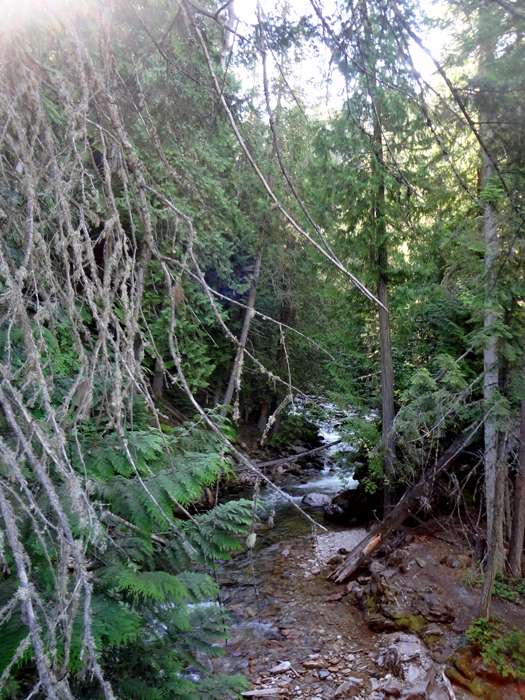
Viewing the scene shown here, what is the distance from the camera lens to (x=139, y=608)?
2623 mm

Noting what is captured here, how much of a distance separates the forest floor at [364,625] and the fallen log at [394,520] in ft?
0.88

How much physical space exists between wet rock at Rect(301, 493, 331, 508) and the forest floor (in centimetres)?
296

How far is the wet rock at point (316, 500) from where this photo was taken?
11351 millimetres

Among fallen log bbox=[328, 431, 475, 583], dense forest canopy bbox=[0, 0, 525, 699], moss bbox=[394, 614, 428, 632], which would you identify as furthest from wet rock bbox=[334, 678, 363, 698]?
fallen log bbox=[328, 431, 475, 583]

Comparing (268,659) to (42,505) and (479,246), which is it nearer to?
(42,505)

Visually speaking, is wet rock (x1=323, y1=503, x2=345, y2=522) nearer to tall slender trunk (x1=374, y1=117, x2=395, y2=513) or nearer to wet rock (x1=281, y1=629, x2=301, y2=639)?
tall slender trunk (x1=374, y1=117, x2=395, y2=513)

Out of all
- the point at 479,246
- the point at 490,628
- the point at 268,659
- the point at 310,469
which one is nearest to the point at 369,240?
the point at 479,246

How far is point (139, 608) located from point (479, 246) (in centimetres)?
558

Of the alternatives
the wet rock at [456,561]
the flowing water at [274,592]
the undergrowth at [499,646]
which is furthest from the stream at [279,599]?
the wet rock at [456,561]

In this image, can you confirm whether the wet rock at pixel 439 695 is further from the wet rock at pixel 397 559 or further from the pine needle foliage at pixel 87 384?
the pine needle foliage at pixel 87 384

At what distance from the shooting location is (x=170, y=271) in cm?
177

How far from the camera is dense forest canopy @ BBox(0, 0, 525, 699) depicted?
1.25m

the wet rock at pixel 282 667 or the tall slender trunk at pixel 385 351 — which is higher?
the tall slender trunk at pixel 385 351

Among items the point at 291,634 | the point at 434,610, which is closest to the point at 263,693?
the point at 291,634
